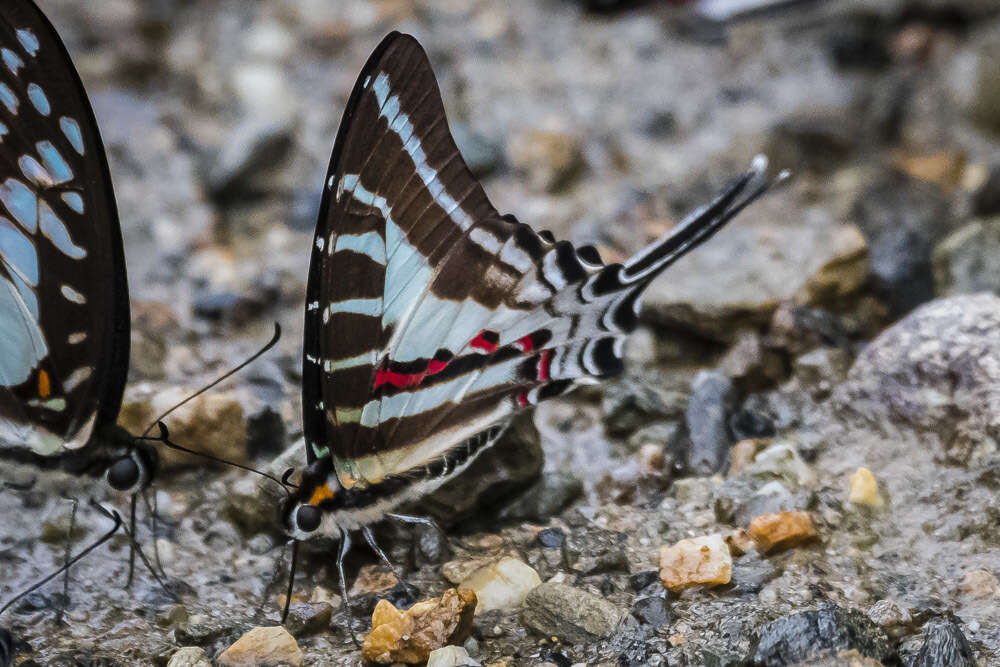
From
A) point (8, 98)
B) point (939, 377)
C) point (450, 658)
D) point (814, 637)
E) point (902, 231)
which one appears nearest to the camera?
point (814, 637)

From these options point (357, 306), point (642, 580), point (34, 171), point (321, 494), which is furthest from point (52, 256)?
point (642, 580)

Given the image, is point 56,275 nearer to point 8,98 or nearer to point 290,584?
point 8,98

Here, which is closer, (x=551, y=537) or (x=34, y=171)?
(x=34, y=171)

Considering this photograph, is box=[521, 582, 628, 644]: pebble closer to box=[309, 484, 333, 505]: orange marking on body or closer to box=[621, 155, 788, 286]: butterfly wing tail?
box=[309, 484, 333, 505]: orange marking on body

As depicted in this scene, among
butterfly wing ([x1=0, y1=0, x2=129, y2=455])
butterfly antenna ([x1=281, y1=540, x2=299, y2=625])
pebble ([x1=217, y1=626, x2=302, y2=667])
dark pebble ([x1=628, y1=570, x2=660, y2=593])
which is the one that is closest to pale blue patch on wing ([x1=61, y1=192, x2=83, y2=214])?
butterfly wing ([x1=0, y1=0, x2=129, y2=455])

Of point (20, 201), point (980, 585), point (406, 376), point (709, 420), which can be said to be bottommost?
point (980, 585)

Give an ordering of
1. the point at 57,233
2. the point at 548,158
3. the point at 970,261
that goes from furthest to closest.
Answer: the point at 548,158, the point at 970,261, the point at 57,233

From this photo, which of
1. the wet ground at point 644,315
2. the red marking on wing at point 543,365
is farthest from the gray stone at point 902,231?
the red marking on wing at point 543,365
